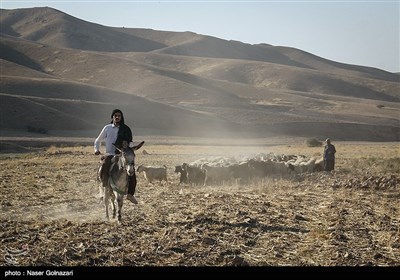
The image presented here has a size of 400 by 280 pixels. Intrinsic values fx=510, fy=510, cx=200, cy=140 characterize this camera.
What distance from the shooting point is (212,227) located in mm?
9508

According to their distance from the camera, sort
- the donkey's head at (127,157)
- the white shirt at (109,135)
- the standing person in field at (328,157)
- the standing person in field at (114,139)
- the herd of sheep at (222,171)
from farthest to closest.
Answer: the standing person in field at (328,157) < the herd of sheep at (222,171) < the white shirt at (109,135) < the standing person in field at (114,139) < the donkey's head at (127,157)

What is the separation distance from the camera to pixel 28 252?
749cm

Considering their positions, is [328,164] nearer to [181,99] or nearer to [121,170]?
[121,170]

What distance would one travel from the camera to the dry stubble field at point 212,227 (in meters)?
7.49

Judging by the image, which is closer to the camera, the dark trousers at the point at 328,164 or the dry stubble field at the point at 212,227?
the dry stubble field at the point at 212,227

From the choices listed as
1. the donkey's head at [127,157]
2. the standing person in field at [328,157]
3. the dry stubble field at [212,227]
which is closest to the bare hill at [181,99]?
the standing person in field at [328,157]

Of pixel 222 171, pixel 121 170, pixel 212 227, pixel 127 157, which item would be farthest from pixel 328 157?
pixel 127 157

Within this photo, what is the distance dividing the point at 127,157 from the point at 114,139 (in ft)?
2.82

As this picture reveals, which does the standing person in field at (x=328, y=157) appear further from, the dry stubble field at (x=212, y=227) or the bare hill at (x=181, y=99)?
the bare hill at (x=181, y=99)

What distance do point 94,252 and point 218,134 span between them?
63418mm

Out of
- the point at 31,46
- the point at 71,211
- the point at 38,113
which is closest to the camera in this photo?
the point at 71,211

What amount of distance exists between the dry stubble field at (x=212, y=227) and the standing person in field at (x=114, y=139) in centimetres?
80
